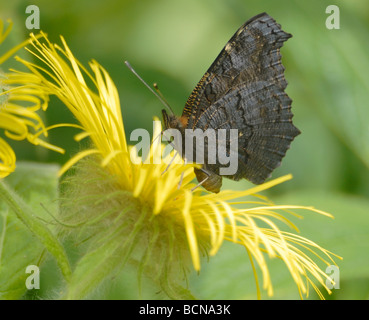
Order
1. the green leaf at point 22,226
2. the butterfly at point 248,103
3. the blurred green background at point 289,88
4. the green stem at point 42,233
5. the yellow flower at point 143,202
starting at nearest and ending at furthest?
the green stem at point 42,233 < the yellow flower at point 143,202 < the green leaf at point 22,226 < the butterfly at point 248,103 < the blurred green background at point 289,88

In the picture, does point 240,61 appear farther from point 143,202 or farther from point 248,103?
point 143,202

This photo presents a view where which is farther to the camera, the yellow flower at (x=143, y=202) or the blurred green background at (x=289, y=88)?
the blurred green background at (x=289, y=88)

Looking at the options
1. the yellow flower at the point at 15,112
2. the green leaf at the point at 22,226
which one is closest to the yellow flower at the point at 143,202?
the yellow flower at the point at 15,112

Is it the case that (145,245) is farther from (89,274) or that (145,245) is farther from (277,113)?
(277,113)

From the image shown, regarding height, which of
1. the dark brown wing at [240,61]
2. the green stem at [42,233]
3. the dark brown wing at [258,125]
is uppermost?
the dark brown wing at [240,61]

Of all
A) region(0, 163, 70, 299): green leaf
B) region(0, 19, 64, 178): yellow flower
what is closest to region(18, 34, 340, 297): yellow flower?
region(0, 19, 64, 178): yellow flower

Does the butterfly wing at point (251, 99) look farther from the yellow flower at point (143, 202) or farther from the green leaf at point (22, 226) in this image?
the green leaf at point (22, 226)
